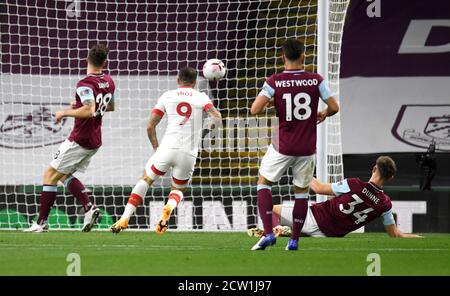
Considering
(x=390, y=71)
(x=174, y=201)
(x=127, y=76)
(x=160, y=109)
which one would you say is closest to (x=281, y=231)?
(x=174, y=201)

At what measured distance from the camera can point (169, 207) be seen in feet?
36.8

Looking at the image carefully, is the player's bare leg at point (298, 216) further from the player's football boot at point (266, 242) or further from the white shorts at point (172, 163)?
the white shorts at point (172, 163)

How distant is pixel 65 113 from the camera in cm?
1141

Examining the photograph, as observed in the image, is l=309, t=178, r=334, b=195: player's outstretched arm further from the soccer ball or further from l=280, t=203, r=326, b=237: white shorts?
the soccer ball

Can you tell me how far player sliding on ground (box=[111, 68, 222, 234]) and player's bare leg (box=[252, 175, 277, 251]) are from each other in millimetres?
1797

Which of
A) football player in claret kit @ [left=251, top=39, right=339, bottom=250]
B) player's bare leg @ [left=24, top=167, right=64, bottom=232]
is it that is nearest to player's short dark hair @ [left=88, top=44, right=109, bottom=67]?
player's bare leg @ [left=24, top=167, right=64, bottom=232]

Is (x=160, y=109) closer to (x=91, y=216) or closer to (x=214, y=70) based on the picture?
(x=214, y=70)

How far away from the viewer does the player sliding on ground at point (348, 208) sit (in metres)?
11.1

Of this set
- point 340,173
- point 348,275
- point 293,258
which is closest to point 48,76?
point 340,173

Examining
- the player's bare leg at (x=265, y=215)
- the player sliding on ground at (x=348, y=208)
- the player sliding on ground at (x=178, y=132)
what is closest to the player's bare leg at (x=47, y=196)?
the player sliding on ground at (x=178, y=132)

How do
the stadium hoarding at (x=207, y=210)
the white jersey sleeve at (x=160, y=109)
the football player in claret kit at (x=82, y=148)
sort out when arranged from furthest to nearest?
the stadium hoarding at (x=207, y=210) < the football player in claret kit at (x=82, y=148) < the white jersey sleeve at (x=160, y=109)

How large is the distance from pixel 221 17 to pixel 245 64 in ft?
2.46

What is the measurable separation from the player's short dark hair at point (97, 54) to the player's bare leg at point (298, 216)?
118 inches

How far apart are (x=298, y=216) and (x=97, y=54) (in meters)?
3.20
